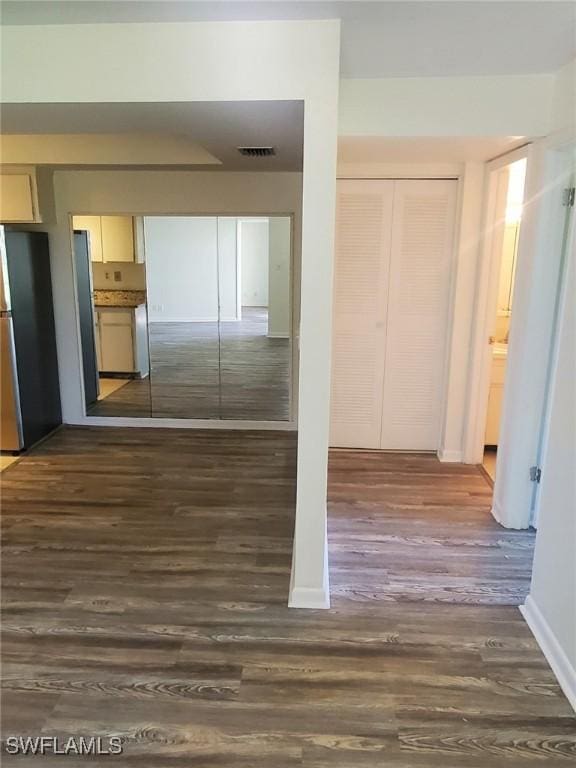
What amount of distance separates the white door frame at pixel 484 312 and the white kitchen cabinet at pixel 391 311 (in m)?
0.29

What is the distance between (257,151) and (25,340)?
2485mm

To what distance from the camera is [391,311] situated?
4.32 meters

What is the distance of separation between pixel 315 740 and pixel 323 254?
1.81 meters

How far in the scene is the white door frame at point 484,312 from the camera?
12.5ft

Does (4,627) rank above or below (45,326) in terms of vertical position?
below

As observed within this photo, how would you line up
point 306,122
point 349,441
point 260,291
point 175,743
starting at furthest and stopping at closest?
point 260,291 → point 349,441 → point 306,122 → point 175,743

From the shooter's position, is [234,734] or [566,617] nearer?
[234,734]

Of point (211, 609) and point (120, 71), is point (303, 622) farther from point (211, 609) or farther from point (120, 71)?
point (120, 71)

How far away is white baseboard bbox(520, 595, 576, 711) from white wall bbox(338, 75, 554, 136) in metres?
2.38

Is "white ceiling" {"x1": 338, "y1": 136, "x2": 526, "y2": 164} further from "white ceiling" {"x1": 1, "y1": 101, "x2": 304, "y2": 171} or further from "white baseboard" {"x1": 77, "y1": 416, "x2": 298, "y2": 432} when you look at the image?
"white baseboard" {"x1": 77, "y1": 416, "x2": 298, "y2": 432}

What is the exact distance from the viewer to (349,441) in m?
4.58

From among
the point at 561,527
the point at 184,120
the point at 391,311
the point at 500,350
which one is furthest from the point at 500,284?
the point at 184,120

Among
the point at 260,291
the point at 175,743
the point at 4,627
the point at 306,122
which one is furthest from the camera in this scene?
the point at 260,291

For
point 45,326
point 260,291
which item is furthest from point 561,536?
point 45,326
